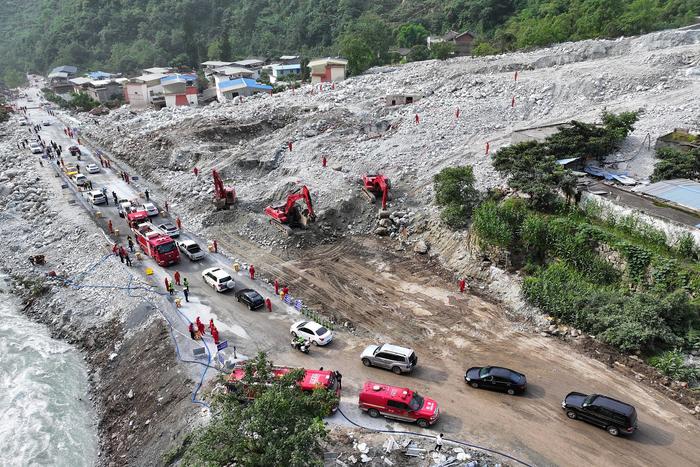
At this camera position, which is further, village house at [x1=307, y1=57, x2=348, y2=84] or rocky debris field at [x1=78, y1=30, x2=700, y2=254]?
village house at [x1=307, y1=57, x2=348, y2=84]

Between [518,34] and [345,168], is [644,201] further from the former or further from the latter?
[518,34]

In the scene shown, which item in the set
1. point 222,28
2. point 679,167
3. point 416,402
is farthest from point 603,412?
point 222,28

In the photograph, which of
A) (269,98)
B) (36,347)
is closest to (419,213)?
(36,347)

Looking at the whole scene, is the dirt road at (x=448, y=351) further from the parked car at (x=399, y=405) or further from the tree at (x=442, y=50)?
the tree at (x=442, y=50)

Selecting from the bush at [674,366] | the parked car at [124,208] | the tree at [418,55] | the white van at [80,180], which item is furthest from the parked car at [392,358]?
the tree at [418,55]

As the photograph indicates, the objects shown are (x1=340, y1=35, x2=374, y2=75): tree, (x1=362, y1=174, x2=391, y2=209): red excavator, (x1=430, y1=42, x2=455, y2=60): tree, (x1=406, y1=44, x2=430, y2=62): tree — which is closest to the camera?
(x1=362, y1=174, x2=391, y2=209): red excavator

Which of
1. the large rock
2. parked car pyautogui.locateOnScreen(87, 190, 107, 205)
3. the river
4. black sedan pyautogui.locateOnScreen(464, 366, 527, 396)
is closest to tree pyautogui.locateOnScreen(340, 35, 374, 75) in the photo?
parked car pyautogui.locateOnScreen(87, 190, 107, 205)

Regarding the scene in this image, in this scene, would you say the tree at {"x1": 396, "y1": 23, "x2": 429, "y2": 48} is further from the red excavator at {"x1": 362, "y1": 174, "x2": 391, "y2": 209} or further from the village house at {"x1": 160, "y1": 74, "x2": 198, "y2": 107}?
the red excavator at {"x1": 362, "y1": 174, "x2": 391, "y2": 209}
